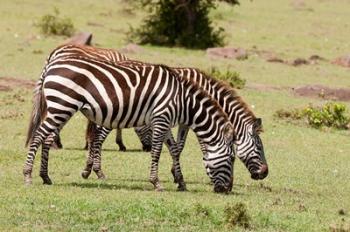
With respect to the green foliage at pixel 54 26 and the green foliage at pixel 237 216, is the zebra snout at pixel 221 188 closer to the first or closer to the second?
the green foliage at pixel 237 216

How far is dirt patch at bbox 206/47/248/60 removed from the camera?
27391mm

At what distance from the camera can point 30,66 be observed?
23125 mm

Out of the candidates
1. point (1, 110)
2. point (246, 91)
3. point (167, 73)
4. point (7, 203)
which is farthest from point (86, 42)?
point (7, 203)

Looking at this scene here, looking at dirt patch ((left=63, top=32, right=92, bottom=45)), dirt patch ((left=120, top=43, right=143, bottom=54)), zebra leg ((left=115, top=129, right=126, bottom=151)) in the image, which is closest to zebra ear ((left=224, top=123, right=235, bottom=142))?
zebra leg ((left=115, top=129, right=126, bottom=151))

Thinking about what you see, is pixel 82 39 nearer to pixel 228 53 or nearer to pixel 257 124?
pixel 228 53

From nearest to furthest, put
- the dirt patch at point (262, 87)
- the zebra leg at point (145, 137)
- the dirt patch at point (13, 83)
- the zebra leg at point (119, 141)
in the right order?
the zebra leg at point (145, 137)
the zebra leg at point (119, 141)
the dirt patch at point (13, 83)
the dirt patch at point (262, 87)

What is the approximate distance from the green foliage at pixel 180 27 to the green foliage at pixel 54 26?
2.05 meters

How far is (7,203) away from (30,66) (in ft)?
46.0

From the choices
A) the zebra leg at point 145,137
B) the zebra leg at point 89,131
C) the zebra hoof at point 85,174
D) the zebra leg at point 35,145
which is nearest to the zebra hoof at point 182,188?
the zebra hoof at point 85,174

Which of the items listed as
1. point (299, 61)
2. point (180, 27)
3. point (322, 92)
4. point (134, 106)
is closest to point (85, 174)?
point (134, 106)

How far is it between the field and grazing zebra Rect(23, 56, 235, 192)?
489mm

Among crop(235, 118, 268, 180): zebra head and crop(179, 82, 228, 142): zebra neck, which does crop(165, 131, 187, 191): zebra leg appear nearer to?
crop(179, 82, 228, 142): zebra neck

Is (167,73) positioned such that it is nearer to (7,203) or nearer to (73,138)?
(7,203)

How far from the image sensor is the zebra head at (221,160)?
37.6ft
